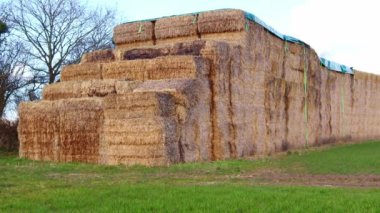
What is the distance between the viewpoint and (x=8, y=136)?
25.7 meters

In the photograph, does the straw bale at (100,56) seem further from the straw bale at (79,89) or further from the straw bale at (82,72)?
the straw bale at (79,89)

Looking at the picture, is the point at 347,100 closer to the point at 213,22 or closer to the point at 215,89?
the point at 213,22

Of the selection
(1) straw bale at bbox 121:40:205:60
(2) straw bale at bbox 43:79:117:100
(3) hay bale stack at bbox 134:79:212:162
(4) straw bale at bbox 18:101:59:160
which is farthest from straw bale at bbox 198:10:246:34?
(4) straw bale at bbox 18:101:59:160

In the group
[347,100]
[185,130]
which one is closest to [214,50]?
[185,130]

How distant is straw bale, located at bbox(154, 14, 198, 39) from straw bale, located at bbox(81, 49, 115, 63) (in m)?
2.13

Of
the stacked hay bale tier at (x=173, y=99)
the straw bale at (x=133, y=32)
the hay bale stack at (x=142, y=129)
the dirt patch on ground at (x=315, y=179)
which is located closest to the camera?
the dirt patch on ground at (x=315, y=179)

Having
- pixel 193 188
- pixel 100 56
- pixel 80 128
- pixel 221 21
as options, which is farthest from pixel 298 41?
pixel 193 188

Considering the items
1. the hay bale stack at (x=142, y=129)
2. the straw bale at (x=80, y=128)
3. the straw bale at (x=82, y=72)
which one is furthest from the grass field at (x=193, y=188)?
the straw bale at (x=82, y=72)

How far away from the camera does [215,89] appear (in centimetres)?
1773

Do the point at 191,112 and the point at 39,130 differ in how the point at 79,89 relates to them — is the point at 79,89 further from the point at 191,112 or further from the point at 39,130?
the point at 191,112

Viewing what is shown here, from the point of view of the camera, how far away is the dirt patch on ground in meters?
11.4

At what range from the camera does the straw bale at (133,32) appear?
22.5 meters

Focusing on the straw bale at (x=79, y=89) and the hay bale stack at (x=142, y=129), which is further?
the straw bale at (x=79, y=89)

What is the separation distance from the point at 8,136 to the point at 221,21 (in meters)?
11.2
